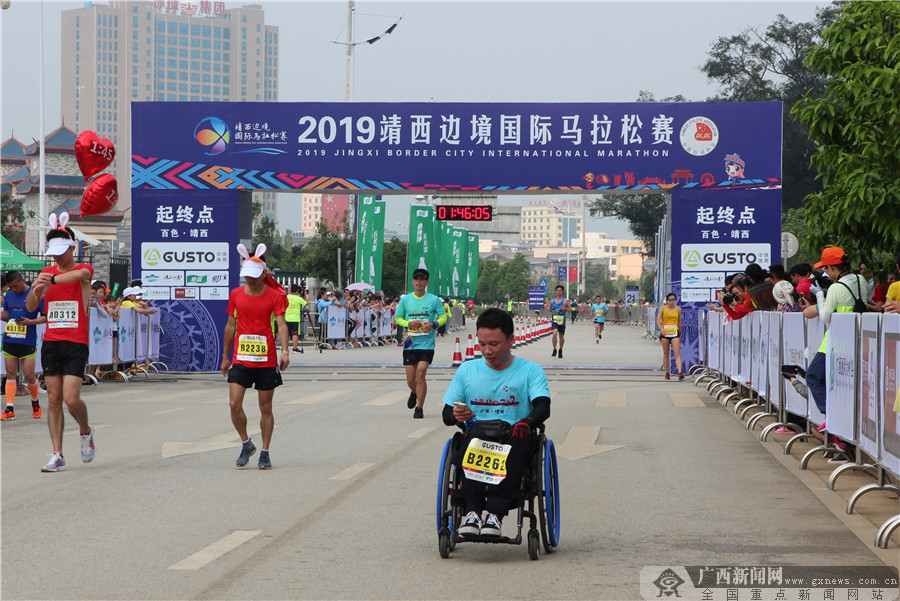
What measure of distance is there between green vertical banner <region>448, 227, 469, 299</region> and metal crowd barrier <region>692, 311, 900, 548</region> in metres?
41.6

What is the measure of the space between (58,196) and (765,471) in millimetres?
104059

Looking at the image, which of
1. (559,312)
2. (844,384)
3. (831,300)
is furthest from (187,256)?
(844,384)

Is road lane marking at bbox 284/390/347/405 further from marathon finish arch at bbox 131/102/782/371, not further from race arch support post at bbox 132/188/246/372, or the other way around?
marathon finish arch at bbox 131/102/782/371

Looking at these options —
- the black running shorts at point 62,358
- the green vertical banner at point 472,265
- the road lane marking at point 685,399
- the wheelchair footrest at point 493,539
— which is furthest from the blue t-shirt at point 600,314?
the wheelchair footrest at point 493,539

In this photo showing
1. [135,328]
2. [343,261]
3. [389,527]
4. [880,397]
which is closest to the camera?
[389,527]

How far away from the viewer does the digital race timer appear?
26016 mm

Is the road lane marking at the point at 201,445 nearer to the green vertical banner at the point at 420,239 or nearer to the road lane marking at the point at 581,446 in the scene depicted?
the road lane marking at the point at 581,446

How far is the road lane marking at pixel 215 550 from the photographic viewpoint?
20.3ft

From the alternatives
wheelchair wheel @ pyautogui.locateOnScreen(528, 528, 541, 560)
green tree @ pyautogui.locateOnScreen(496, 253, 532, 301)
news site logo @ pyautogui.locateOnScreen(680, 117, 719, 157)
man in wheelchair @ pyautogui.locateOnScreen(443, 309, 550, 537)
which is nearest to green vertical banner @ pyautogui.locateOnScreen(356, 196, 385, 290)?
news site logo @ pyautogui.locateOnScreen(680, 117, 719, 157)

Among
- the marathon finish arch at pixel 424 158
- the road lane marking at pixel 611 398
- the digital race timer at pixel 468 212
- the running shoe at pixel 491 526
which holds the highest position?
the marathon finish arch at pixel 424 158

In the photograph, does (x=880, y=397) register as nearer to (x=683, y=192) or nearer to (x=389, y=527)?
(x=389, y=527)

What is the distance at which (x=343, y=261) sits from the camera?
228ft

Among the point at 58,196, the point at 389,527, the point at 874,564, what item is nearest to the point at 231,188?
the point at 389,527

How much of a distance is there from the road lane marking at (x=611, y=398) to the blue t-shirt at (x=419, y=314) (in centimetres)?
333
